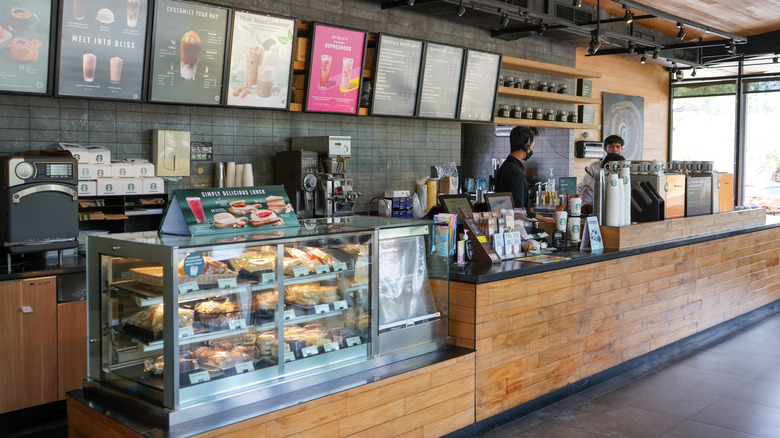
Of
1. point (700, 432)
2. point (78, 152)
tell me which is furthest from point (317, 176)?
point (700, 432)

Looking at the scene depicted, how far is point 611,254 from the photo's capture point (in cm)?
446

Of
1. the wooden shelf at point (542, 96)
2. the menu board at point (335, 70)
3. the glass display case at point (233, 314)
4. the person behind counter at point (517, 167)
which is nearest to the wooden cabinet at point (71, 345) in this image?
the glass display case at point (233, 314)

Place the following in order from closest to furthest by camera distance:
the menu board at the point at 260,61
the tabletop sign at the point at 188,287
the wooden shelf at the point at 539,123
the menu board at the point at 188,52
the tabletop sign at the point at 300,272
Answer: the tabletop sign at the point at 188,287 < the tabletop sign at the point at 300,272 < the menu board at the point at 188,52 < the menu board at the point at 260,61 < the wooden shelf at the point at 539,123

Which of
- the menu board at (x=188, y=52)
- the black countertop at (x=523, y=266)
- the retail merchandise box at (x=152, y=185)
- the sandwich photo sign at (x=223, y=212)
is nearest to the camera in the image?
the sandwich photo sign at (x=223, y=212)

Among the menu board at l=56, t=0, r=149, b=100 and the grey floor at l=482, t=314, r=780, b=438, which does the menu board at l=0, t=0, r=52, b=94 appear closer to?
the menu board at l=56, t=0, r=149, b=100

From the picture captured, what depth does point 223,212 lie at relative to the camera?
9.41 feet

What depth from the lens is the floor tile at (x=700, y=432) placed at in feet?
11.8

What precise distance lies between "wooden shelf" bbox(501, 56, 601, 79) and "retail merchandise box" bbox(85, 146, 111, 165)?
4.47 meters

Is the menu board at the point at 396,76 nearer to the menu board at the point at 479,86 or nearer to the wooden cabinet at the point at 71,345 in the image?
the menu board at the point at 479,86

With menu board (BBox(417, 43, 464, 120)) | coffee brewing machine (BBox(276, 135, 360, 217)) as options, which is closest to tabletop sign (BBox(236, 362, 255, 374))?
coffee brewing machine (BBox(276, 135, 360, 217))

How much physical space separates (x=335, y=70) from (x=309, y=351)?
3426 millimetres

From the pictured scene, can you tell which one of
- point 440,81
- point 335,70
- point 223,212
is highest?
point 440,81

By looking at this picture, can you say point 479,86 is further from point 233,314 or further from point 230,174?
point 233,314

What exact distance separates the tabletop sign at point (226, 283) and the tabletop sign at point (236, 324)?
15 centimetres
